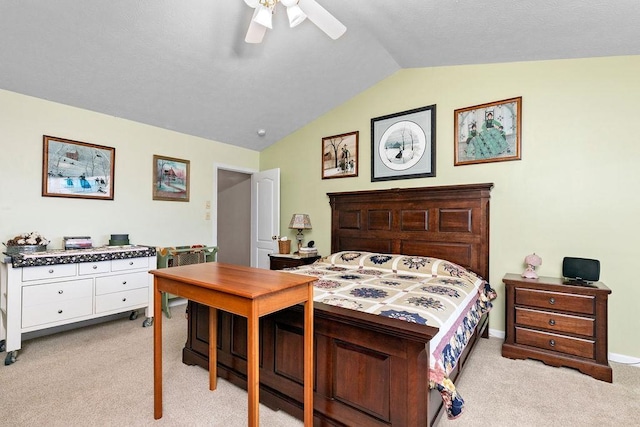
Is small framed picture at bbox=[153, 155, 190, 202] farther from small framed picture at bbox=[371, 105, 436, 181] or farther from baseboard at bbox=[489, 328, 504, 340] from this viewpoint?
baseboard at bbox=[489, 328, 504, 340]

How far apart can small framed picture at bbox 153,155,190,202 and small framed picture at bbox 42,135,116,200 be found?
513 mm

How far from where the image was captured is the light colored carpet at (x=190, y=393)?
5.90ft

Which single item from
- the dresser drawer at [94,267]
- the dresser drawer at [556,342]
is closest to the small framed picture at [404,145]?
the dresser drawer at [556,342]

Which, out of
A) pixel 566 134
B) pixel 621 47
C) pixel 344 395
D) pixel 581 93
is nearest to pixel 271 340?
pixel 344 395

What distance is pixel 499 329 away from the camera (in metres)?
3.07

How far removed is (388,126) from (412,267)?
1.82 meters

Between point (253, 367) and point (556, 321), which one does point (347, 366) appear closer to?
point (253, 367)

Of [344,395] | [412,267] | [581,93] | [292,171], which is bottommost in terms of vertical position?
[344,395]

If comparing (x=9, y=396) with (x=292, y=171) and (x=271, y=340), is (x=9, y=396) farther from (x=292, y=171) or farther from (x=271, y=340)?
(x=292, y=171)

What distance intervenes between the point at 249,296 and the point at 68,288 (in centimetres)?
263

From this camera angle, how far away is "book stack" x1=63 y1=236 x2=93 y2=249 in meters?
3.12

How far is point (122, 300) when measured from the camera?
3.22 metres

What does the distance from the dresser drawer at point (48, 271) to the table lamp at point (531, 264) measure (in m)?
4.15

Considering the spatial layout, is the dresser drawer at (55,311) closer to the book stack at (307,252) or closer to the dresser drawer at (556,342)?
the book stack at (307,252)
